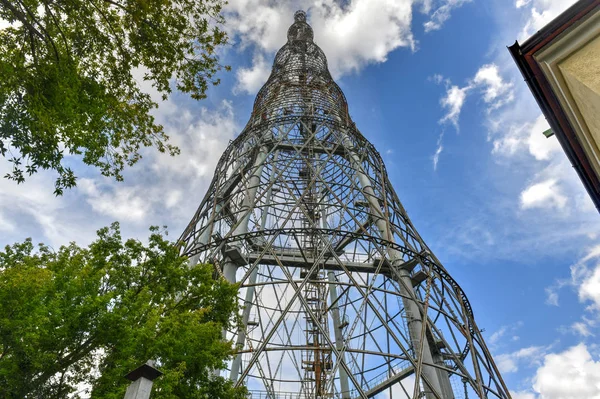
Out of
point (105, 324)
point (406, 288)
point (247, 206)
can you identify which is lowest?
point (105, 324)

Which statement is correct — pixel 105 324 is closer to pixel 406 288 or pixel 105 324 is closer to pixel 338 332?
pixel 406 288

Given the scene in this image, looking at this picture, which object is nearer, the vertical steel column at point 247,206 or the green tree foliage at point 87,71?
the green tree foliage at point 87,71

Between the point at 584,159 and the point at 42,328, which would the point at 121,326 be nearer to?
the point at 42,328

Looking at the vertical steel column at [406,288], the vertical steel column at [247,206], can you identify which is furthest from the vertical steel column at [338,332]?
the vertical steel column at [247,206]

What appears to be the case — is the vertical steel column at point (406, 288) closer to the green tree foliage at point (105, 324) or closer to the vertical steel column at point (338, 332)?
the vertical steel column at point (338, 332)

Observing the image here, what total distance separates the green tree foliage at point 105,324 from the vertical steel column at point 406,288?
5320mm

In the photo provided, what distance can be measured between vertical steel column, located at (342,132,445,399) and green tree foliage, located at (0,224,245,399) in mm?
5320

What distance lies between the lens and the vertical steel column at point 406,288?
Answer: 36.9 ft

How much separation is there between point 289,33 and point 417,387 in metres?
26.5

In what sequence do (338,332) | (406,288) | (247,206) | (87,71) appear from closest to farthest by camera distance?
(87,71), (406,288), (247,206), (338,332)

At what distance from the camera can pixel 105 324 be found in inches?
285

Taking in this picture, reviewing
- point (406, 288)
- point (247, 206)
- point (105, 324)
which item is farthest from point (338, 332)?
point (105, 324)

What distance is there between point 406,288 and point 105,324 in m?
8.45

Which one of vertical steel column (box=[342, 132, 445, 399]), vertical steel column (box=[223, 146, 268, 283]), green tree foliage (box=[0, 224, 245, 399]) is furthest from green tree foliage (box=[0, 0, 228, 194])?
vertical steel column (box=[342, 132, 445, 399])
